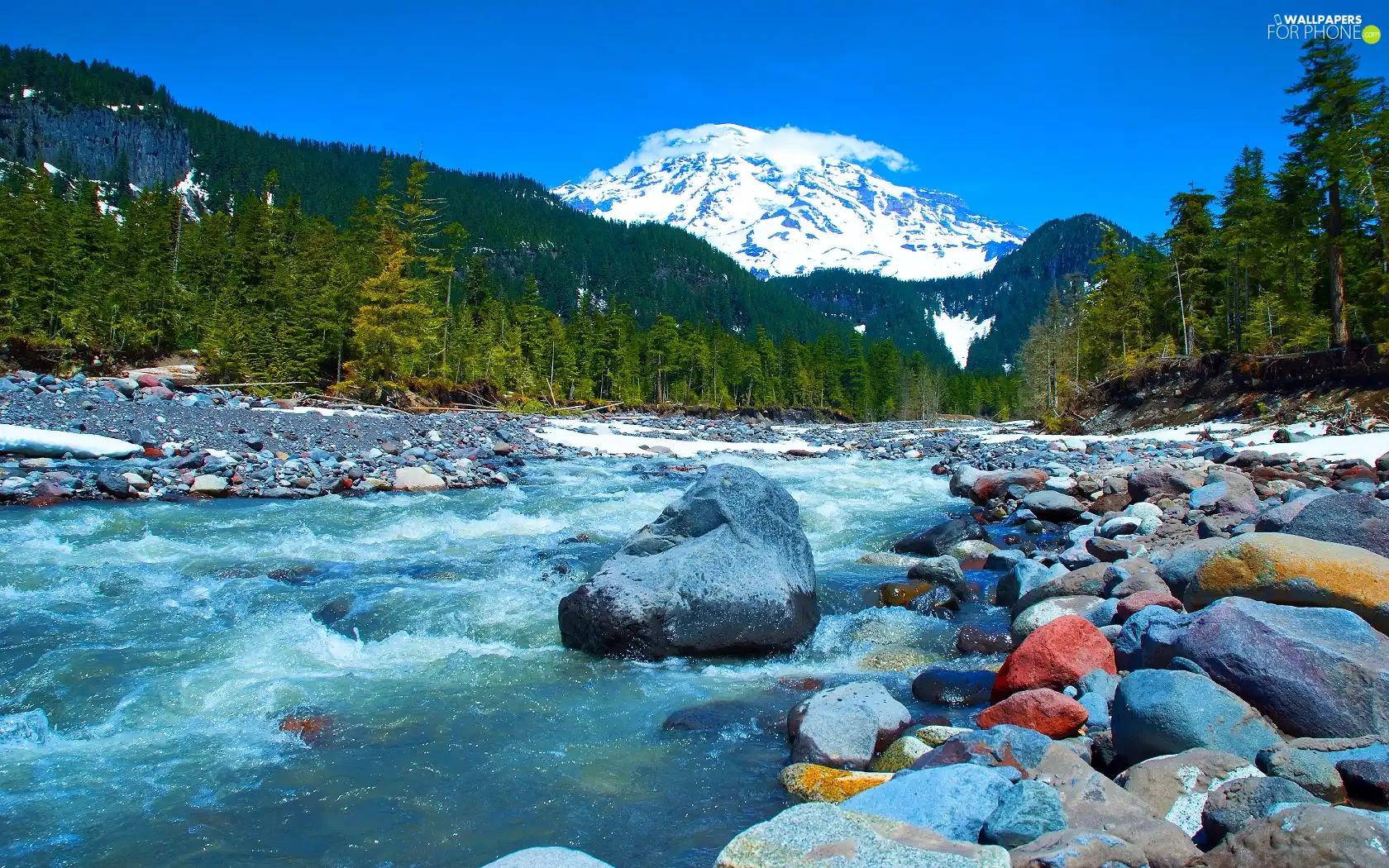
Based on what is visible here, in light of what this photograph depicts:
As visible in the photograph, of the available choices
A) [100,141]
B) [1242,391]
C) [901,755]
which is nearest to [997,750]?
[901,755]

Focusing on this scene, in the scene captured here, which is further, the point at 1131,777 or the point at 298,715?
the point at 298,715

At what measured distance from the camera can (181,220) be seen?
2270 inches

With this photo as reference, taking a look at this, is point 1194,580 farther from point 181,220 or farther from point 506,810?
point 181,220

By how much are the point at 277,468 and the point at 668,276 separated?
168596 mm

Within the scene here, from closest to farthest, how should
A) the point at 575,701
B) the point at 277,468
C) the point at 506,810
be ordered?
the point at 506,810
the point at 575,701
the point at 277,468

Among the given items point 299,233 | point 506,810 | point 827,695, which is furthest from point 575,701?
point 299,233

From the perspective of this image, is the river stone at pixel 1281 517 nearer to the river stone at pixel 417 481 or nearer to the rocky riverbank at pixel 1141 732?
the rocky riverbank at pixel 1141 732

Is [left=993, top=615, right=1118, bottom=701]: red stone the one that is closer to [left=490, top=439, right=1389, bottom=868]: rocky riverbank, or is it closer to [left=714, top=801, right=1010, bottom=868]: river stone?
[left=490, top=439, right=1389, bottom=868]: rocky riverbank

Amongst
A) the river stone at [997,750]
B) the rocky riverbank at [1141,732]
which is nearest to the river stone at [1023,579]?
the rocky riverbank at [1141,732]

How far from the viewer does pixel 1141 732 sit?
4066 millimetres

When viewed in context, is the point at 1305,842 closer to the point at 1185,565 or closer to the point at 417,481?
the point at 1185,565

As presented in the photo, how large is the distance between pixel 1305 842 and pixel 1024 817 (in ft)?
3.29

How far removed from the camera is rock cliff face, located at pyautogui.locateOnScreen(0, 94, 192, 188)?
12544 cm

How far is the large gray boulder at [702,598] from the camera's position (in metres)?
6.66
